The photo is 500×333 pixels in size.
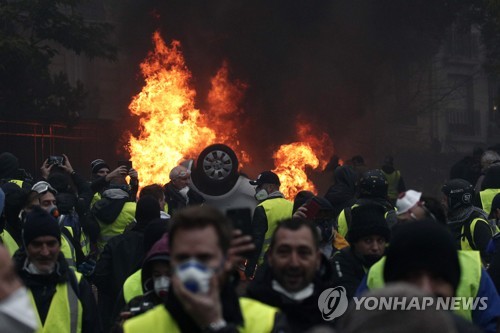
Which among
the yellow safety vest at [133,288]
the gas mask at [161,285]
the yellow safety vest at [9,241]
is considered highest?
the yellow safety vest at [9,241]

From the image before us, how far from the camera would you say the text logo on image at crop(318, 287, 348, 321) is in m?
5.08

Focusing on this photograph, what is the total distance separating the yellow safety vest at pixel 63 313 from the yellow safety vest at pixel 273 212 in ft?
13.1

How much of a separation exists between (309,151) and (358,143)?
4201 millimetres

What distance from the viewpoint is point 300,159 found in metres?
22.0

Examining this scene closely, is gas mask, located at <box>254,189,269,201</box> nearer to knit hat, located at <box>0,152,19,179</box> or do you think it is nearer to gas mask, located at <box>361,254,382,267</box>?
knit hat, located at <box>0,152,19,179</box>

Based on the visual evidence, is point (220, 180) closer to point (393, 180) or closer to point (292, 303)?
point (393, 180)

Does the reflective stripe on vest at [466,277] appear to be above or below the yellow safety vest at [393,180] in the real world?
below

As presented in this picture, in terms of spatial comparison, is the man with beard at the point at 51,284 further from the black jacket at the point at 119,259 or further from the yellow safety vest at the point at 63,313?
the black jacket at the point at 119,259

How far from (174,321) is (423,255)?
3.10 feet

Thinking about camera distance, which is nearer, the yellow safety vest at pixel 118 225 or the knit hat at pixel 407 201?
the knit hat at pixel 407 201

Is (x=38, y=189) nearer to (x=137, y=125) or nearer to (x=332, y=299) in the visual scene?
(x=332, y=299)

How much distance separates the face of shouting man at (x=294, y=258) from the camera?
4.07 m

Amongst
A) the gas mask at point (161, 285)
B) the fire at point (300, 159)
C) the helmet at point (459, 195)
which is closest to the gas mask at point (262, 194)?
the helmet at point (459, 195)

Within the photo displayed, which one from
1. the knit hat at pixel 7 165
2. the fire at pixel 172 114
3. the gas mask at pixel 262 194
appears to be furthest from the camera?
the fire at pixel 172 114
